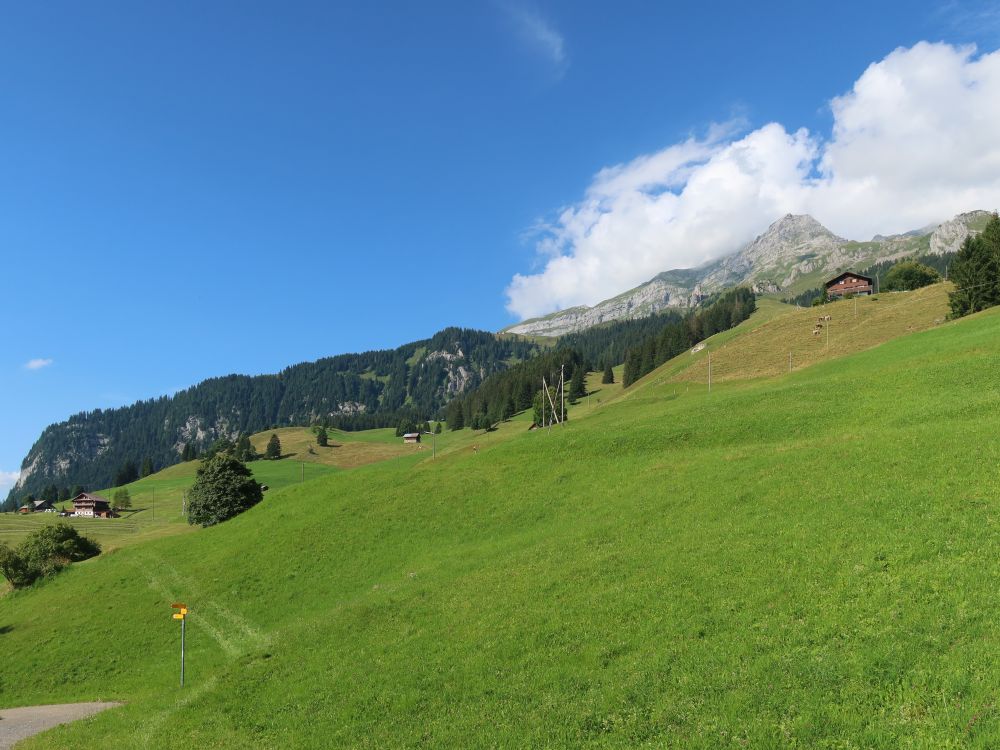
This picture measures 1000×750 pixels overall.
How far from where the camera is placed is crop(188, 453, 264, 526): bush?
77.7 m

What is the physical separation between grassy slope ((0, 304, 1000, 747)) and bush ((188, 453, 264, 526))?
2212 cm

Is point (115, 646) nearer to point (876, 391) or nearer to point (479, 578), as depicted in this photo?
point (479, 578)

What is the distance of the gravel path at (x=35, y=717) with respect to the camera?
85.1 feet

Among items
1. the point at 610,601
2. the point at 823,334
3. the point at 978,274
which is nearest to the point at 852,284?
the point at 823,334

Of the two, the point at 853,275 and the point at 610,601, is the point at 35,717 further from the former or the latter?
the point at 853,275

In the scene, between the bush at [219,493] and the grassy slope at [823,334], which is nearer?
the bush at [219,493]

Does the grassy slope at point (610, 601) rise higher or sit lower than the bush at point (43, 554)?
lower

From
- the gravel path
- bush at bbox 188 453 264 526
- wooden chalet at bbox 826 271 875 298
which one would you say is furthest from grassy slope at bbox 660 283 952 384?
the gravel path

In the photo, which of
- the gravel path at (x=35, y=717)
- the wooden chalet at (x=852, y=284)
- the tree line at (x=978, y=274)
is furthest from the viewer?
the wooden chalet at (x=852, y=284)

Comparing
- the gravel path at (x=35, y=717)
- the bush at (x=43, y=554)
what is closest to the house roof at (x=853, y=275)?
the gravel path at (x=35, y=717)

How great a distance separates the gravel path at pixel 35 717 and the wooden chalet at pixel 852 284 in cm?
16935

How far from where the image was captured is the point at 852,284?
15112 cm

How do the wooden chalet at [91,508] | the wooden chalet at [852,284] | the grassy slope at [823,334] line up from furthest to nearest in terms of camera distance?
the wooden chalet at [91,508] → the wooden chalet at [852,284] → the grassy slope at [823,334]

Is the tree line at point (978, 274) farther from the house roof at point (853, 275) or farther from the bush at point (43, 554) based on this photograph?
the bush at point (43, 554)
